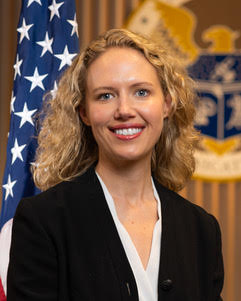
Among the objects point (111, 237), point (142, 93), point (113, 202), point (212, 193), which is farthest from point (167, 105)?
point (212, 193)

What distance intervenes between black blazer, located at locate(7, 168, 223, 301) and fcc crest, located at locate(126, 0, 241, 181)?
58.9 inches

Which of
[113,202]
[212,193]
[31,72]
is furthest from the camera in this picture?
[212,193]

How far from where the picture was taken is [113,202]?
1387mm

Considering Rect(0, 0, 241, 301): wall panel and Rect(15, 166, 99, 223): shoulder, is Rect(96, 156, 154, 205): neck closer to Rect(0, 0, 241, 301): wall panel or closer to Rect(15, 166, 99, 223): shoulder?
Rect(15, 166, 99, 223): shoulder

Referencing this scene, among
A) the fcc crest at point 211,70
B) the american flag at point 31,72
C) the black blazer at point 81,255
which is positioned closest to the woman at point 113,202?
the black blazer at point 81,255

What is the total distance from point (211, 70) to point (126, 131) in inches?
66.9

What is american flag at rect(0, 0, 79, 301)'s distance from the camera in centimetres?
175

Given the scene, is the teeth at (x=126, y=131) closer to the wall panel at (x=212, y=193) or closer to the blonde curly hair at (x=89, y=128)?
the blonde curly hair at (x=89, y=128)

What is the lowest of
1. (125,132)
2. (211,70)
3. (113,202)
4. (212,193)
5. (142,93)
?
(212,193)

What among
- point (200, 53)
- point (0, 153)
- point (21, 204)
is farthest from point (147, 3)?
point (21, 204)

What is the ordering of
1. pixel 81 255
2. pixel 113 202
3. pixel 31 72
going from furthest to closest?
pixel 31 72
pixel 113 202
pixel 81 255

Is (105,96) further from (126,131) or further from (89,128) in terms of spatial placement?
(89,128)

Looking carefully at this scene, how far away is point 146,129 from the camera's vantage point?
4.46ft

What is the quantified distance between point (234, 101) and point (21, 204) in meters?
1.91
